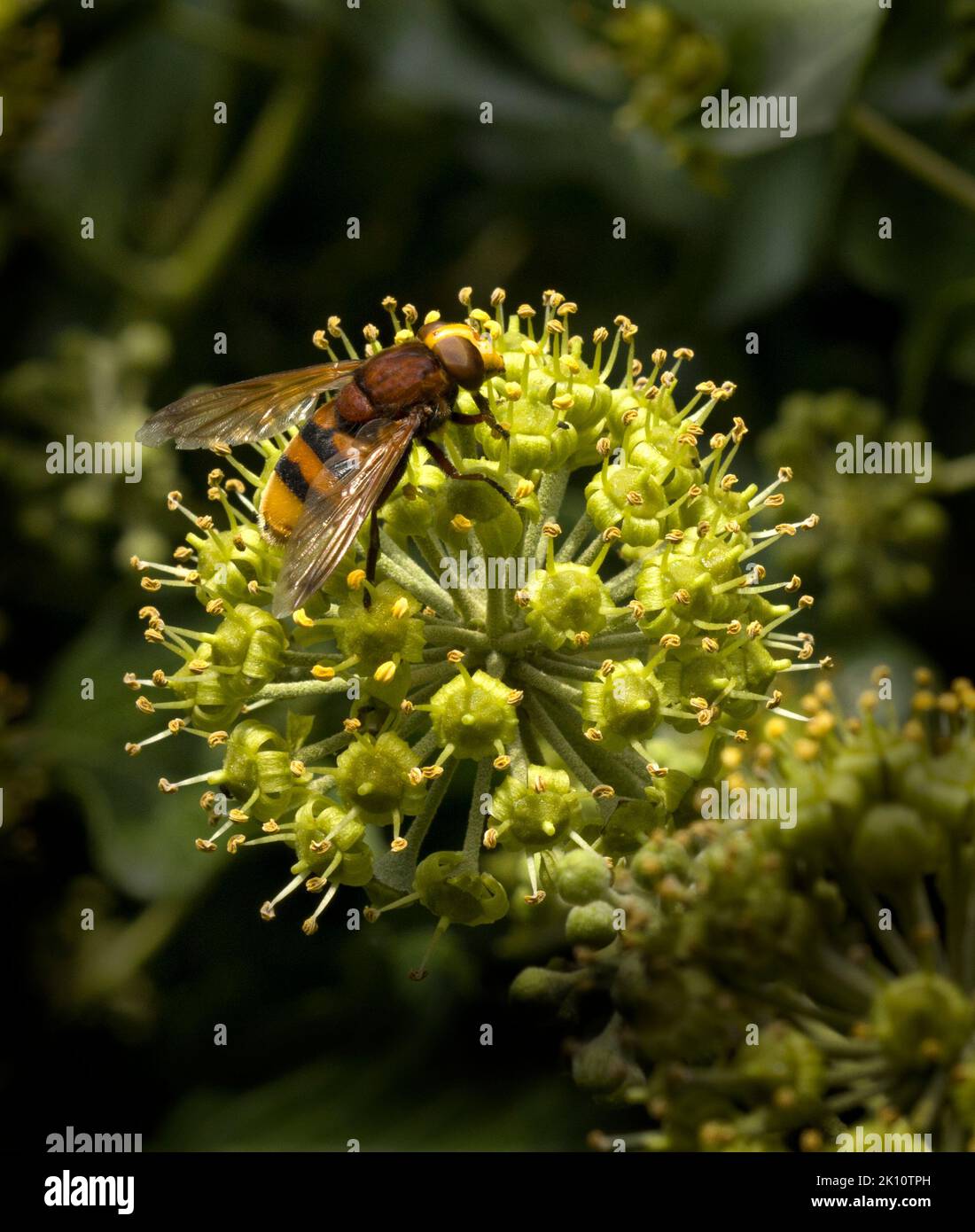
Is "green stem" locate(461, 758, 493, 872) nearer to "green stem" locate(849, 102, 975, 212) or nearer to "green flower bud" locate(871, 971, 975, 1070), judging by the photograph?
"green flower bud" locate(871, 971, 975, 1070)

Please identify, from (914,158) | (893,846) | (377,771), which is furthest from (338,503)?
(914,158)

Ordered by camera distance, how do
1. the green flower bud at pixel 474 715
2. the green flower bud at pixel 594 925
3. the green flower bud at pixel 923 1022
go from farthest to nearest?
the green flower bud at pixel 474 715, the green flower bud at pixel 594 925, the green flower bud at pixel 923 1022

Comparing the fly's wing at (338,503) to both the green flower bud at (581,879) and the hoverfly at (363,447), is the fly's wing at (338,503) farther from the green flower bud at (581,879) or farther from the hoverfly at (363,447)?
the green flower bud at (581,879)

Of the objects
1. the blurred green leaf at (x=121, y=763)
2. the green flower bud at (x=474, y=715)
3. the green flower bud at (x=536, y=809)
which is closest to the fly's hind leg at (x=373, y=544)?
the green flower bud at (x=474, y=715)

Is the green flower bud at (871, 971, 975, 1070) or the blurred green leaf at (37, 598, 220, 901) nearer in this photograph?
the green flower bud at (871, 971, 975, 1070)

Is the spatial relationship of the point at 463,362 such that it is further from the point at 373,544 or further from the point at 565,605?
the point at 565,605

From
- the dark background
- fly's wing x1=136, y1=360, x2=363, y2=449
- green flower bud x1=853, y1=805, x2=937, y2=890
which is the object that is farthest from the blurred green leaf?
green flower bud x1=853, y1=805, x2=937, y2=890
